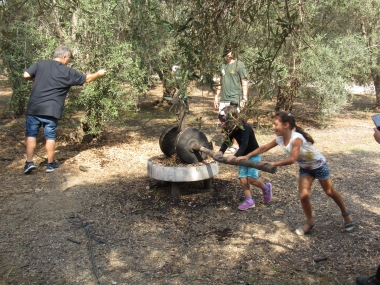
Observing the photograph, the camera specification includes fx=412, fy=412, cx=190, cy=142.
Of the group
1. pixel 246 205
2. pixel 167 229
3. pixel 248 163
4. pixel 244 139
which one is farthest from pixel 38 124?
pixel 248 163

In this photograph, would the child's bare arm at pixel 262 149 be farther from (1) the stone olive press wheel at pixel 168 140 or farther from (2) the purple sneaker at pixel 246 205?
(1) the stone olive press wheel at pixel 168 140

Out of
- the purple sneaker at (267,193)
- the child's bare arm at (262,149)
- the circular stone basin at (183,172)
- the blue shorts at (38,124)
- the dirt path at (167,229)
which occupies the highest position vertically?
the child's bare arm at (262,149)

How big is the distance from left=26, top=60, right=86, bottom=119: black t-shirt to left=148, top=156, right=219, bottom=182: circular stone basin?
2127mm

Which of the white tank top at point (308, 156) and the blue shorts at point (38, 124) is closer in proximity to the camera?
the white tank top at point (308, 156)

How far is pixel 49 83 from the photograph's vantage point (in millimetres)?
6406

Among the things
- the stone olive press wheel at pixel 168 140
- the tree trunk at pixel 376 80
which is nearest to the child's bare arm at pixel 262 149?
the stone olive press wheel at pixel 168 140

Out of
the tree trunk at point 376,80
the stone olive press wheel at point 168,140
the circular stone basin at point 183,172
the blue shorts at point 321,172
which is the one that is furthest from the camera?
the tree trunk at point 376,80

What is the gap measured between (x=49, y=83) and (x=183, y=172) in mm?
2747

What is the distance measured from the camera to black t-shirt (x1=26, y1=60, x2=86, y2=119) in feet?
21.0

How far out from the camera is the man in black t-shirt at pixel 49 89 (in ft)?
21.0

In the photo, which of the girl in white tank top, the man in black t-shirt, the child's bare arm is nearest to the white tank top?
the girl in white tank top

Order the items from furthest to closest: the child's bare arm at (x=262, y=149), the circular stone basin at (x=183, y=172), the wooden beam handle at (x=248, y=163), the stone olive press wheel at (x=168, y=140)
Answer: the stone olive press wheel at (x=168, y=140), the circular stone basin at (x=183, y=172), the child's bare arm at (x=262, y=149), the wooden beam handle at (x=248, y=163)

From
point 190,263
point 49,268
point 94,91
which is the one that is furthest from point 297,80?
point 49,268

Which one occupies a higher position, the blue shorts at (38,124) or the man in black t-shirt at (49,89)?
the man in black t-shirt at (49,89)
